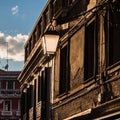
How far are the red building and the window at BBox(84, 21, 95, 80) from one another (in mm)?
56790

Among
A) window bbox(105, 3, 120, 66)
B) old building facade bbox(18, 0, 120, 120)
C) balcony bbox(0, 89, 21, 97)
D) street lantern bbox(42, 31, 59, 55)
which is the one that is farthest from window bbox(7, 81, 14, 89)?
street lantern bbox(42, 31, 59, 55)

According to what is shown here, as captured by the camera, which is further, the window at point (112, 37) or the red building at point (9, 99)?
the red building at point (9, 99)

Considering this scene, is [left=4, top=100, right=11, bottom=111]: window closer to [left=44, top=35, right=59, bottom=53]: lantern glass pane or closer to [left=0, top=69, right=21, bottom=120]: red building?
[left=0, top=69, right=21, bottom=120]: red building

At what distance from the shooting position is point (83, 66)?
18375mm

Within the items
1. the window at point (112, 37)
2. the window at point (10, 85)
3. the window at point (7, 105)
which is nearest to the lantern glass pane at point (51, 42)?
the window at point (112, 37)

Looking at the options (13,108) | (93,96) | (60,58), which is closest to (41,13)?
(60,58)

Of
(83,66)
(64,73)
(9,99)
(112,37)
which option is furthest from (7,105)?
(112,37)

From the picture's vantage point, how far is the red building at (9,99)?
74.8 metres

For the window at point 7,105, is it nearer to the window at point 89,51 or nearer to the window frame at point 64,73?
the window frame at point 64,73

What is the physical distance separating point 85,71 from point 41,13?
13345 mm

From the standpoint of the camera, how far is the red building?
74.8 meters

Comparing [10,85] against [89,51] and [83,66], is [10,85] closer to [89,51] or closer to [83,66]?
[83,66]

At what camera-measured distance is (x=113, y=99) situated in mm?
14805

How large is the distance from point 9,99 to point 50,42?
61.9 metres
